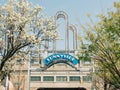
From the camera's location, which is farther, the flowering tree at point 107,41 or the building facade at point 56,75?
the building facade at point 56,75

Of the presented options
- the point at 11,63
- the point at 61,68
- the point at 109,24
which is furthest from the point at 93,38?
the point at 61,68

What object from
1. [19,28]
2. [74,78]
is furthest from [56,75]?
[19,28]

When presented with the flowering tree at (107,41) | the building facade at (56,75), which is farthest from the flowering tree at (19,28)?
the building facade at (56,75)

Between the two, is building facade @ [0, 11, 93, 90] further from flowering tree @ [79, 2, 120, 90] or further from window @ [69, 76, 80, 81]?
flowering tree @ [79, 2, 120, 90]

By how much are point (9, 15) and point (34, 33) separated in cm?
236

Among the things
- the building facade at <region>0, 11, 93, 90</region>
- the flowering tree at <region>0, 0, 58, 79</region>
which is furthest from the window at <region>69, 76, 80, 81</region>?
the flowering tree at <region>0, 0, 58, 79</region>

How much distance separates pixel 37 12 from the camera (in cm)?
2642

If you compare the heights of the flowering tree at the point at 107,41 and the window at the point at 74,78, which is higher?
the flowering tree at the point at 107,41

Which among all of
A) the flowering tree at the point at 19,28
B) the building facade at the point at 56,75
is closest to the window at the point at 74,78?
the building facade at the point at 56,75

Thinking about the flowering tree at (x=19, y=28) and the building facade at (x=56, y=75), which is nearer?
the flowering tree at (x=19, y=28)

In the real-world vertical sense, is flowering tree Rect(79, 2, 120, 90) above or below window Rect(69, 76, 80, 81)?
above

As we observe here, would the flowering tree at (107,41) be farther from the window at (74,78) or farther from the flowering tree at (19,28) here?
the window at (74,78)

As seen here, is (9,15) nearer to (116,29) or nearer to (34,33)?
(34,33)

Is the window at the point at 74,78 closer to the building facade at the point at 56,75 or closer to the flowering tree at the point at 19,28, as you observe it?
the building facade at the point at 56,75
